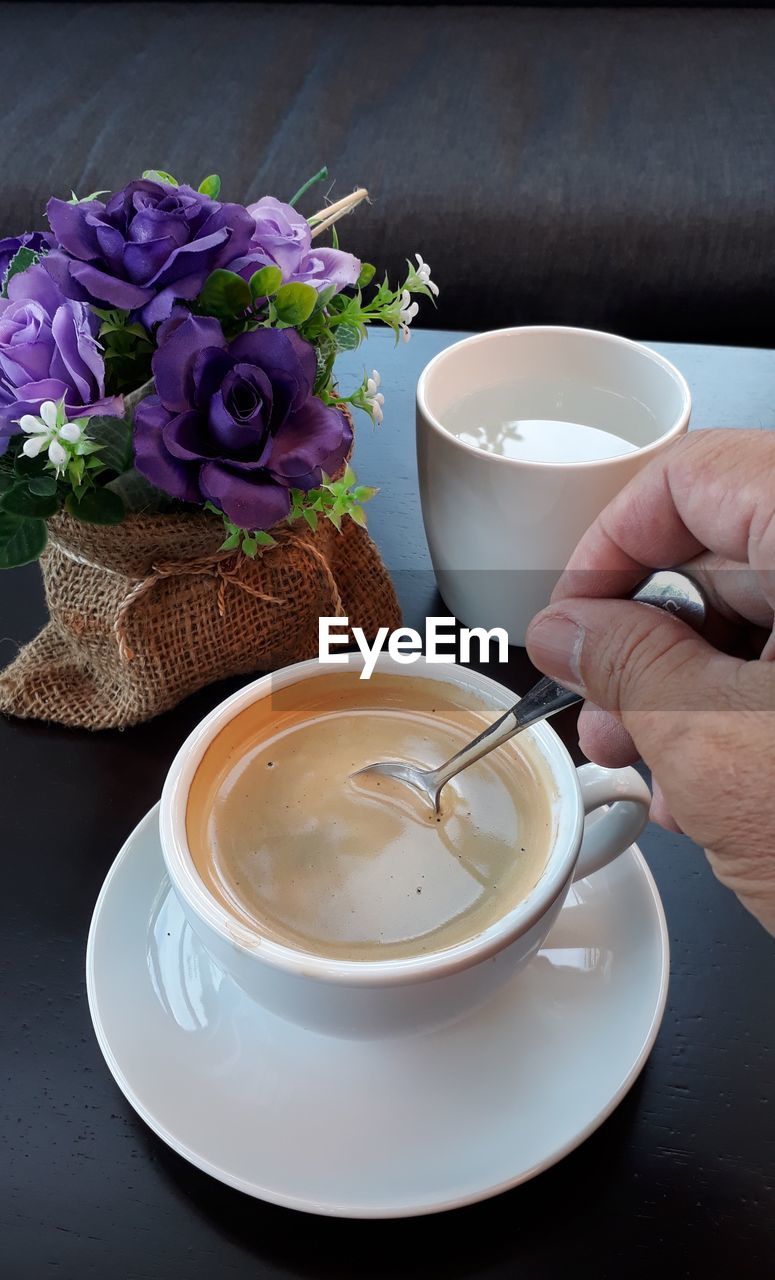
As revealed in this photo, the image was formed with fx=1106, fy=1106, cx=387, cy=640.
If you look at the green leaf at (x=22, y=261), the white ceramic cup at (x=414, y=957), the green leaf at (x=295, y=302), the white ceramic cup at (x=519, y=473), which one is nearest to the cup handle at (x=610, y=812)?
the white ceramic cup at (x=414, y=957)

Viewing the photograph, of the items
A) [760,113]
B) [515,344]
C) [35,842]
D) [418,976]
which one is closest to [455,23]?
[760,113]

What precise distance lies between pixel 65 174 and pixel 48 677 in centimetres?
101

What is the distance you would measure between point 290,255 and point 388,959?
37cm

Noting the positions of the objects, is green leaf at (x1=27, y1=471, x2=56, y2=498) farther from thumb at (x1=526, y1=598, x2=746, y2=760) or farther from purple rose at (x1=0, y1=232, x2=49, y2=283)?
thumb at (x1=526, y1=598, x2=746, y2=760)

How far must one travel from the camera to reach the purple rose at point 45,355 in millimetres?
535

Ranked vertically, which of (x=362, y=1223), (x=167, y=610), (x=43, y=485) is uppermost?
(x=43, y=485)

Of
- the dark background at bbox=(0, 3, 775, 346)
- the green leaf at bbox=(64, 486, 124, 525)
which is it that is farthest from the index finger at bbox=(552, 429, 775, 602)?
the dark background at bbox=(0, 3, 775, 346)

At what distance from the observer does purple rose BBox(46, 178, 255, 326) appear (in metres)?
0.54

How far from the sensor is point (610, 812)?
21.5 inches

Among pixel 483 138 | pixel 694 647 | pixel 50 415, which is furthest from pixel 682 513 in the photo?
pixel 483 138

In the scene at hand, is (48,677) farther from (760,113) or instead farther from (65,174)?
(760,113)

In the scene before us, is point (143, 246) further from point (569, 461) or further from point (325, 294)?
point (569, 461)

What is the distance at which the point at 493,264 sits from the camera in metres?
1.41

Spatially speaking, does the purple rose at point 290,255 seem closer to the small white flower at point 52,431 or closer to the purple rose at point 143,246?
the purple rose at point 143,246
